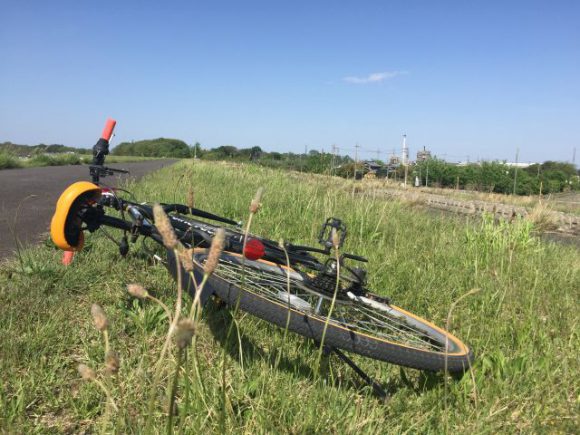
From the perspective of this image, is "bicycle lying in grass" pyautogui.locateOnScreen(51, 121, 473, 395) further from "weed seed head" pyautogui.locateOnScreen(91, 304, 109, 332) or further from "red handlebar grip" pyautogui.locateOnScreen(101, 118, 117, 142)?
"weed seed head" pyautogui.locateOnScreen(91, 304, 109, 332)

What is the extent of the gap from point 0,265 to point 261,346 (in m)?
2.13

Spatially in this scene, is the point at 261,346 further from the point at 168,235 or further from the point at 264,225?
the point at 264,225

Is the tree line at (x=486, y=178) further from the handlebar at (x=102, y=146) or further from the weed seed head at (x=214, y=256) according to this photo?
the weed seed head at (x=214, y=256)


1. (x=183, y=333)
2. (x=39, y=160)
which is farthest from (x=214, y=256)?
(x=39, y=160)

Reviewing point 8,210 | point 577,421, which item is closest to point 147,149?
point 8,210

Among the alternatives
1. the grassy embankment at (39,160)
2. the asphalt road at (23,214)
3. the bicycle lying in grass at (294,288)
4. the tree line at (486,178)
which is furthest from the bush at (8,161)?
the tree line at (486,178)

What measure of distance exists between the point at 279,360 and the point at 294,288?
943 mm

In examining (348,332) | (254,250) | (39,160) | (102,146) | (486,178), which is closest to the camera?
(348,332)

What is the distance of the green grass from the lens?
1490 mm

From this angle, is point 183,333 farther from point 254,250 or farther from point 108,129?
point 108,129

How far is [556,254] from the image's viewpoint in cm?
454

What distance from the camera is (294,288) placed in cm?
246

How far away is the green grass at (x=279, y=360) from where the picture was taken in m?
1.49

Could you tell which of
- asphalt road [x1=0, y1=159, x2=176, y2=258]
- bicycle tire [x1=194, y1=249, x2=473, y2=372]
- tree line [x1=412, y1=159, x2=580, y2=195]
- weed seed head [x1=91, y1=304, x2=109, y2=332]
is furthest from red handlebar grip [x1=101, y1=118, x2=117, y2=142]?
tree line [x1=412, y1=159, x2=580, y2=195]
